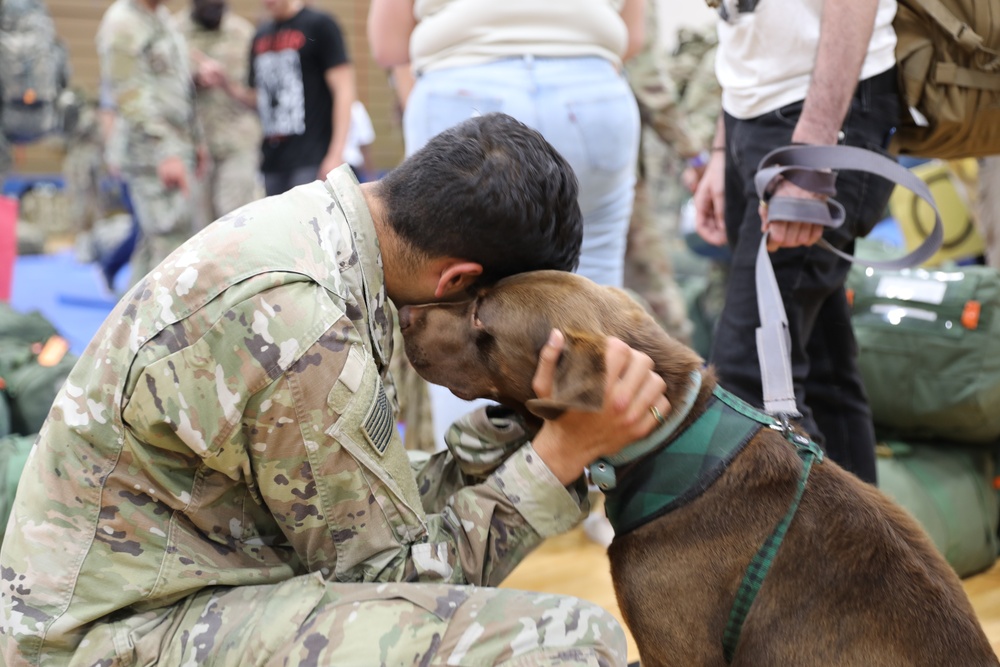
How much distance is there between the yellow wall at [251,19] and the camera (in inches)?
483

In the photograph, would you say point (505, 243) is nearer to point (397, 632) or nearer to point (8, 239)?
point (397, 632)

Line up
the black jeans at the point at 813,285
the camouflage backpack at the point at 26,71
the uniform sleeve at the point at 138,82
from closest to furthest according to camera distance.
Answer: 1. the black jeans at the point at 813,285
2. the uniform sleeve at the point at 138,82
3. the camouflage backpack at the point at 26,71

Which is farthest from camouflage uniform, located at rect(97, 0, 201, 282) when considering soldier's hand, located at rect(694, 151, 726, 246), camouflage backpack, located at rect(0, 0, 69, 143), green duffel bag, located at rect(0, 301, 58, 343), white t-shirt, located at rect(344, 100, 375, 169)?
soldier's hand, located at rect(694, 151, 726, 246)

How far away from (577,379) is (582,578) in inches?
57.0

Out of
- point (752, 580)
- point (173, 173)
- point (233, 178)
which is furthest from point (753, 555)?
point (233, 178)

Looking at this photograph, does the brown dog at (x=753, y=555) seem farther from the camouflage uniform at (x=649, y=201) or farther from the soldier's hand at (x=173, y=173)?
the soldier's hand at (x=173, y=173)

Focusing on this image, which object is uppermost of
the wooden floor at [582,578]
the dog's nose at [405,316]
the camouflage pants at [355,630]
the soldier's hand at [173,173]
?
the dog's nose at [405,316]

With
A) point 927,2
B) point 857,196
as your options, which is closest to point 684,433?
point 857,196

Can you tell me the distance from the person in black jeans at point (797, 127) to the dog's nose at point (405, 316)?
769 millimetres

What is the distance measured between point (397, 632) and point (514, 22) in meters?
1.58

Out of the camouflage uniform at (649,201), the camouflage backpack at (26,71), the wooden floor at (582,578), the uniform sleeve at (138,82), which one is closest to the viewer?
the wooden floor at (582,578)

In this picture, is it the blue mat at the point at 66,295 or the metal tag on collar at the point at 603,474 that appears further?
the blue mat at the point at 66,295

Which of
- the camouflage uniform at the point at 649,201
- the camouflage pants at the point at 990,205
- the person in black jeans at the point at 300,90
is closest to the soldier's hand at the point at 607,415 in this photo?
the camouflage pants at the point at 990,205

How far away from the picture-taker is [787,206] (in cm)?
191
